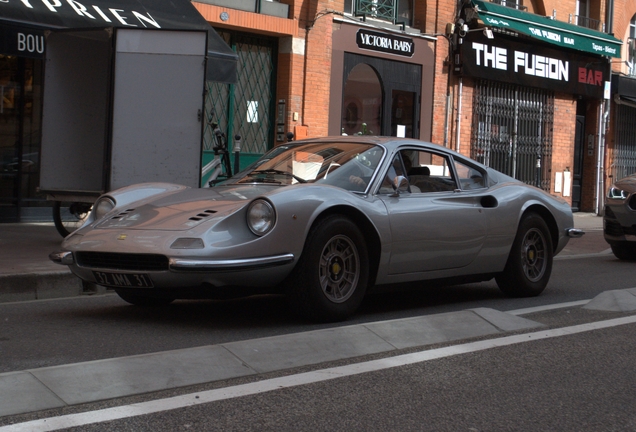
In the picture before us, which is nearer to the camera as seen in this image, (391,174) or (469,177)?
(391,174)

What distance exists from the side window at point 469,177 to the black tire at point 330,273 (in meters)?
1.59

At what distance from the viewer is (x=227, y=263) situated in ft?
18.8

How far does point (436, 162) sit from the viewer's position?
7551mm

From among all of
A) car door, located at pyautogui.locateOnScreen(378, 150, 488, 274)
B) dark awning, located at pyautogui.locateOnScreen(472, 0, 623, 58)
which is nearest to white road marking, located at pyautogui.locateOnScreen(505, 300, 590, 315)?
car door, located at pyautogui.locateOnScreen(378, 150, 488, 274)

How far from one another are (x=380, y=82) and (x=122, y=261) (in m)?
13.3

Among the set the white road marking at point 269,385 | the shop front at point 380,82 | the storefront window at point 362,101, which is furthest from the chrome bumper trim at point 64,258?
the storefront window at point 362,101

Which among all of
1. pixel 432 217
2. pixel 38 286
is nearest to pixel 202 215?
pixel 432 217

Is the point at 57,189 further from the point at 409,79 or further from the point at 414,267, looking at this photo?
the point at 409,79

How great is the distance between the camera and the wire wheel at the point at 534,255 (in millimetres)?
8062

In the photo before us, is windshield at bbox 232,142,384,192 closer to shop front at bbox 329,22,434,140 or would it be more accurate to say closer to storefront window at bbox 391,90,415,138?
shop front at bbox 329,22,434,140

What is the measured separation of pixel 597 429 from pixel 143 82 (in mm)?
8073

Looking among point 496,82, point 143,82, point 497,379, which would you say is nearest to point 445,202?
point 497,379

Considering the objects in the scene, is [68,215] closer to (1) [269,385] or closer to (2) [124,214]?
(2) [124,214]

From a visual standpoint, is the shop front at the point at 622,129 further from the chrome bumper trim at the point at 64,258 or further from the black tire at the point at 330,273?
the chrome bumper trim at the point at 64,258
